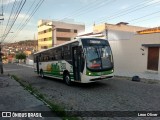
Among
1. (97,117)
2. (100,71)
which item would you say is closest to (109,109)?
(97,117)

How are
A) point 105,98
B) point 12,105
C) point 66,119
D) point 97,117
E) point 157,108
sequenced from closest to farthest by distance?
point 66,119 → point 97,117 → point 157,108 → point 12,105 → point 105,98

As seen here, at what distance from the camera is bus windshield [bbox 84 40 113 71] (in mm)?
12258

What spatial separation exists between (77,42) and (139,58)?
10.3 metres

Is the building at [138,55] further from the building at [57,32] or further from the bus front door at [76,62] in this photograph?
the building at [57,32]

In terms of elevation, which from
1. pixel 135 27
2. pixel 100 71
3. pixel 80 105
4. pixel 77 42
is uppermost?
pixel 135 27

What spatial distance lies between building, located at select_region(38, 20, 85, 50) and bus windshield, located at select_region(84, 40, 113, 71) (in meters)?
65.1

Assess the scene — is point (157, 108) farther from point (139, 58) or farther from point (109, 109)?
point (139, 58)

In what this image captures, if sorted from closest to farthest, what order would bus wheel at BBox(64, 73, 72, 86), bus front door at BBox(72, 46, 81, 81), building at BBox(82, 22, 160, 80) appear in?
bus front door at BBox(72, 46, 81, 81), bus wheel at BBox(64, 73, 72, 86), building at BBox(82, 22, 160, 80)

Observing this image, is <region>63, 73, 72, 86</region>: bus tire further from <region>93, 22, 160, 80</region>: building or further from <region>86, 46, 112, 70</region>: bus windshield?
<region>93, 22, 160, 80</region>: building

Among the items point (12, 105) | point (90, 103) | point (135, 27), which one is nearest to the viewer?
point (12, 105)

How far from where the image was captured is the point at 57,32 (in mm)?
80125

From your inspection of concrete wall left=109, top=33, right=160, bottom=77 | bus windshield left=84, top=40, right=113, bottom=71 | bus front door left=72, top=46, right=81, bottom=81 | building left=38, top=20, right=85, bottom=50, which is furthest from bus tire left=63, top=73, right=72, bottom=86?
building left=38, top=20, right=85, bottom=50

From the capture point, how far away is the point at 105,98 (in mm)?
9680

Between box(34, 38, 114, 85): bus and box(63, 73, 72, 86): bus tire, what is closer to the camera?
box(34, 38, 114, 85): bus
